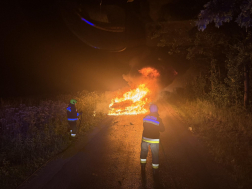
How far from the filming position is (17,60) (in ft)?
60.0

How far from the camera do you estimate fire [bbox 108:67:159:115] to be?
1383cm

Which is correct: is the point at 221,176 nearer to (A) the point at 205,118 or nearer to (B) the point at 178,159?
(B) the point at 178,159

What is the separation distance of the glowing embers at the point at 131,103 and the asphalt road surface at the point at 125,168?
6.74 m

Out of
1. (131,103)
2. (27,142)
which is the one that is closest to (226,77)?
(131,103)

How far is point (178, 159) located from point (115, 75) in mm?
31696

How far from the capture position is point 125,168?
4.59 meters

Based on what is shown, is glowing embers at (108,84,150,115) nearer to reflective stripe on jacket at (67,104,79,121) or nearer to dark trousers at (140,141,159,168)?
reflective stripe on jacket at (67,104,79,121)

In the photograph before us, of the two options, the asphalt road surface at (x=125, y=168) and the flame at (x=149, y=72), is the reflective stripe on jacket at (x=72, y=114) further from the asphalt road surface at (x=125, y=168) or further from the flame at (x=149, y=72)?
the flame at (x=149, y=72)

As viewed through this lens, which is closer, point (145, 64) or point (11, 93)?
point (11, 93)

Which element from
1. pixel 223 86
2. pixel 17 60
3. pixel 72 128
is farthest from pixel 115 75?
pixel 72 128

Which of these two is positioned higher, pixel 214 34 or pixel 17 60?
pixel 17 60

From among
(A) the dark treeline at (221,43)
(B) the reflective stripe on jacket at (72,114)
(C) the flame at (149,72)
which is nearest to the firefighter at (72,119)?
(B) the reflective stripe on jacket at (72,114)

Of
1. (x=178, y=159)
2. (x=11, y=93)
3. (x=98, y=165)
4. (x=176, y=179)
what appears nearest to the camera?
(x=176, y=179)

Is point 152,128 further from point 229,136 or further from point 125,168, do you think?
point 229,136
